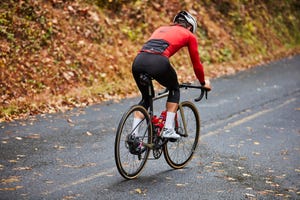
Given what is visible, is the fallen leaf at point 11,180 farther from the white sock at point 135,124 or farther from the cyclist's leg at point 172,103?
the cyclist's leg at point 172,103

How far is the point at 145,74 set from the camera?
646cm

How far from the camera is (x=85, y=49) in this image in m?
14.6

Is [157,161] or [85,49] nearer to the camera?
[157,161]

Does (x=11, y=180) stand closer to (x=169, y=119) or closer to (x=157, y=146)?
(x=157, y=146)

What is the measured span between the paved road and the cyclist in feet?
2.58

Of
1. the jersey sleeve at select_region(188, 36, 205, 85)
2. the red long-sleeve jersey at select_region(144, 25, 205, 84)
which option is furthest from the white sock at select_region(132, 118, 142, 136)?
the jersey sleeve at select_region(188, 36, 205, 85)

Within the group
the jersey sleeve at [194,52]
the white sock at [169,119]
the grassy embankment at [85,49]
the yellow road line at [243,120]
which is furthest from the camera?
the grassy embankment at [85,49]

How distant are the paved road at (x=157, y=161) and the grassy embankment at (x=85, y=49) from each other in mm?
1146

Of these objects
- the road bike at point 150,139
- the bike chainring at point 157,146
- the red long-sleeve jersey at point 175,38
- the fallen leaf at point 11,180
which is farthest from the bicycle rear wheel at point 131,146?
the fallen leaf at point 11,180

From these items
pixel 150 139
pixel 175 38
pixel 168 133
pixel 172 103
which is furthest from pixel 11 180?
pixel 175 38

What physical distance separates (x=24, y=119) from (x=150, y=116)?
4.21 metres

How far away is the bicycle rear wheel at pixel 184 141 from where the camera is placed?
727 centimetres

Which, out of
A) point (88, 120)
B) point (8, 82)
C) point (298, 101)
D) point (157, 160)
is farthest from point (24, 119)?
point (298, 101)

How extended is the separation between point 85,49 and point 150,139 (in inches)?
327
